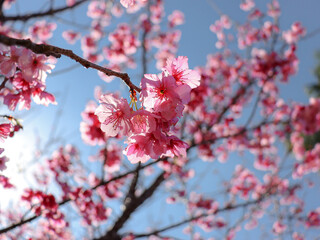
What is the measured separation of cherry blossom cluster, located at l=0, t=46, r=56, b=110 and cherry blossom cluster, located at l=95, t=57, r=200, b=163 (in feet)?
1.63

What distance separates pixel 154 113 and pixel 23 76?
2.60ft

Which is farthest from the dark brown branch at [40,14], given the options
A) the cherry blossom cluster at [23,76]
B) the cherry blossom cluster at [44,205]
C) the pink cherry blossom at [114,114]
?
the cherry blossom cluster at [44,205]

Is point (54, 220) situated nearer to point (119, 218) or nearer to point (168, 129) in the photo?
point (119, 218)

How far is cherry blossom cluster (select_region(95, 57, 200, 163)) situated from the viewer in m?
1.12

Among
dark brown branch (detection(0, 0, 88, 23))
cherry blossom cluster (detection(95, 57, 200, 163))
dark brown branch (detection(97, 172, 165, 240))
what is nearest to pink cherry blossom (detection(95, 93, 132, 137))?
cherry blossom cluster (detection(95, 57, 200, 163))

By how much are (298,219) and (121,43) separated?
6511 mm

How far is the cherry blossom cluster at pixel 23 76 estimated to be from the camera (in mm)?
1311

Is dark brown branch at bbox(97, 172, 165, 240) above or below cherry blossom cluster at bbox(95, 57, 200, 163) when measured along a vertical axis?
above

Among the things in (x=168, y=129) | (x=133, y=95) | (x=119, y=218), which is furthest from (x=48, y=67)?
(x=119, y=218)

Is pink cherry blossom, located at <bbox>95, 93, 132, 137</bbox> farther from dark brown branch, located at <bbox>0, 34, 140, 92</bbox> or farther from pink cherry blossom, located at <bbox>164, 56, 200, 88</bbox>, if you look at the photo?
pink cherry blossom, located at <bbox>164, 56, 200, 88</bbox>

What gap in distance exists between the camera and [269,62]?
5.07 m

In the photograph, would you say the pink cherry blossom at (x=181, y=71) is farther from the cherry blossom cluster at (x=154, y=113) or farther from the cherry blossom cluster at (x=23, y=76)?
the cherry blossom cluster at (x=23, y=76)

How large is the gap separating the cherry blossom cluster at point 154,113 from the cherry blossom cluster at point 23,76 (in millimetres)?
496

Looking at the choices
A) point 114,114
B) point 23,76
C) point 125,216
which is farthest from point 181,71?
point 125,216
